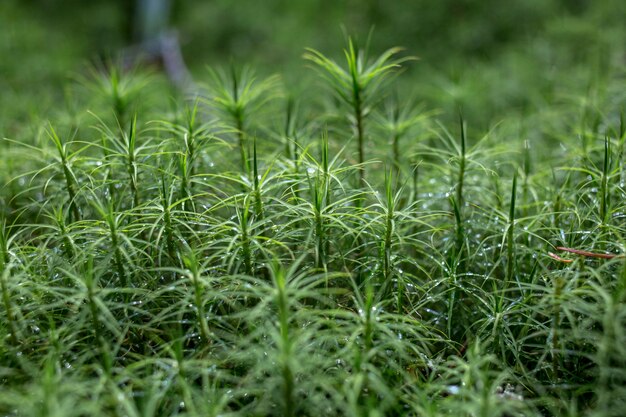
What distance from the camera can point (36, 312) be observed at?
1.76 m

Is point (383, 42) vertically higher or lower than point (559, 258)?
higher

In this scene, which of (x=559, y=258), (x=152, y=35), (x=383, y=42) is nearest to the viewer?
(x=559, y=258)

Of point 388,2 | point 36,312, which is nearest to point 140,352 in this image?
point 36,312

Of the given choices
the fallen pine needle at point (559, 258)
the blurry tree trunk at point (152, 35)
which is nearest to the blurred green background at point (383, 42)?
the blurry tree trunk at point (152, 35)

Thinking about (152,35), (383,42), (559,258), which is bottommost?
(559,258)

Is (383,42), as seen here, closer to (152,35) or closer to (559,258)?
(152,35)

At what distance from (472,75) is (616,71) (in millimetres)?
915

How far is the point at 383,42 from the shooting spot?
5723mm

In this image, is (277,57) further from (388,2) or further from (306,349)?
(306,349)

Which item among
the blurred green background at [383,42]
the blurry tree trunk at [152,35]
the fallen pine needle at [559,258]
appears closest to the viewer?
the fallen pine needle at [559,258]

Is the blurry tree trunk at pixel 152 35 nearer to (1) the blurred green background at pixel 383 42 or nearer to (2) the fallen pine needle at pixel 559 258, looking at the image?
(1) the blurred green background at pixel 383 42

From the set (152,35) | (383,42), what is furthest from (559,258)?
(152,35)

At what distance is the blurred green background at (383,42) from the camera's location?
13.2 feet

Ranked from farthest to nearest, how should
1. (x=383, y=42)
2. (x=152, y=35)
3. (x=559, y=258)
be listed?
(x=152, y=35) < (x=383, y=42) < (x=559, y=258)
